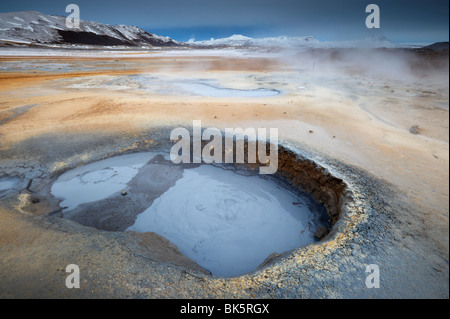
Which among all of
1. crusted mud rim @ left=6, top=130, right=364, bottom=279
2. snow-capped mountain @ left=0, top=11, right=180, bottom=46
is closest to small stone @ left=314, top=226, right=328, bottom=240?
crusted mud rim @ left=6, top=130, right=364, bottom=279

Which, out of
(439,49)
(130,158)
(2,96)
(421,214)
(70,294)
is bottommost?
(70,294)

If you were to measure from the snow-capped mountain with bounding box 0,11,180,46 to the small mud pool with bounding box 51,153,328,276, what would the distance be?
55.0 m

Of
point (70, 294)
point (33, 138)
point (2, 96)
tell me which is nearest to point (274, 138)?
point (70, 294)

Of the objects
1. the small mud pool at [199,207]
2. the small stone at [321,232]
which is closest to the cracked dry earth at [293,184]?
the small stone at [321,232]

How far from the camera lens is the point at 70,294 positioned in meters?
2.01

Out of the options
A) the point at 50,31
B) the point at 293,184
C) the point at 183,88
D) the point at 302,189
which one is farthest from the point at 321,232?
the point at 50,31

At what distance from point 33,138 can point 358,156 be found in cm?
767

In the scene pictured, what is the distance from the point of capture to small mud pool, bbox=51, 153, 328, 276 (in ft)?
11.7

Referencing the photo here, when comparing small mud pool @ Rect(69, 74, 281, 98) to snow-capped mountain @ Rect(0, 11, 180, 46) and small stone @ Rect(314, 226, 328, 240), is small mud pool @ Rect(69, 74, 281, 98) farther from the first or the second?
snow-capped mountain @ Rect(0, 11, 180, 46)

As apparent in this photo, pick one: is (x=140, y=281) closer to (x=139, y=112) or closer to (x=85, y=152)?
(x=85, y=152)

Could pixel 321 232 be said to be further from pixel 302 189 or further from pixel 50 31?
pixel 50 31

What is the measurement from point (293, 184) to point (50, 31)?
278 ft

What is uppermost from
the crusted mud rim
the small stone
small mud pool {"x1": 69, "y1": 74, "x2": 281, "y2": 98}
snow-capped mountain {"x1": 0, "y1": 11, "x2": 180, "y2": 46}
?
snow-capped mountain {"x1": 0, "y1": 11, "x2": 180, "y2": 46}

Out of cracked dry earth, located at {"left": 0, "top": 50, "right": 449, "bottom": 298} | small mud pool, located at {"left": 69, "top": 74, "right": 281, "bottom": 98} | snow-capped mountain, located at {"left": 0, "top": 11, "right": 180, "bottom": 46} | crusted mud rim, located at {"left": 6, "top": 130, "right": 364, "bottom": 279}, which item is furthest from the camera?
snow-capped mountain, located at {"left": 0, "top": 11, "right": 180, "bottom": 46}
